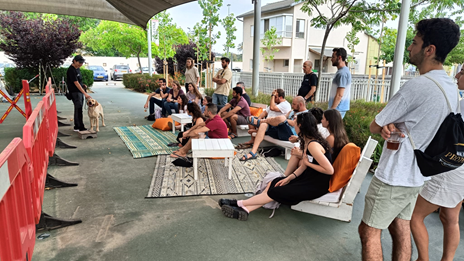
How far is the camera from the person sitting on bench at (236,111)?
678cm

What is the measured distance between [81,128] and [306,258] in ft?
21.2

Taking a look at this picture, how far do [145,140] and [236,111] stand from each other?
2236 mm

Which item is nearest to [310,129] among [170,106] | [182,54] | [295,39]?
[170,106]

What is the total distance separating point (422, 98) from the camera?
6.04 feet

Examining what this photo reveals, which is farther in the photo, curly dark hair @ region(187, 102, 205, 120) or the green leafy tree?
the green leafy tree

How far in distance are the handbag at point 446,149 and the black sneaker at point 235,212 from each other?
76.8 inches

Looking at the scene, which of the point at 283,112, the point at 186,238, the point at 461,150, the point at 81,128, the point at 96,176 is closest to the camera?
the point at 461,150

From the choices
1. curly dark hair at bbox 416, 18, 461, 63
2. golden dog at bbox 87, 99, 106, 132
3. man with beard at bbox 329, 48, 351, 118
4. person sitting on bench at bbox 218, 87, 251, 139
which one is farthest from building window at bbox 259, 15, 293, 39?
curly dark hair at bbox 416, 18, 461, 63

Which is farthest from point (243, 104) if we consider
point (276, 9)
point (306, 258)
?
point (276, 9)

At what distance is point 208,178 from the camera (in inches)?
182

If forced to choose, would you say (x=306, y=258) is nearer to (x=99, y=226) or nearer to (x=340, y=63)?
(x=99, y=226)

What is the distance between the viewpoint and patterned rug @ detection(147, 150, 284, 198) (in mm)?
4133

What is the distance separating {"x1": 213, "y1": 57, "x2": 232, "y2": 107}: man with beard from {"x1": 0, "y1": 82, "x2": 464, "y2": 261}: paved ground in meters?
3.95

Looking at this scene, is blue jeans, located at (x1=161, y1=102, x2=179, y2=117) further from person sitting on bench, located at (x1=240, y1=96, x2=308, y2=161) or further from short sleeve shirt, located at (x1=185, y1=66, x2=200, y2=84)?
person sitting on bench, located at (x1=240, y1=96, x2=308, y2=161)
